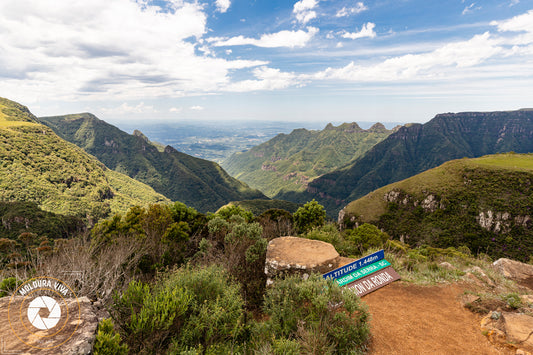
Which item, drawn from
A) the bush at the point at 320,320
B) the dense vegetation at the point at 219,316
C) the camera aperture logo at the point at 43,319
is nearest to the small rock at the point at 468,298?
the dense vegetation at the point at 219,316

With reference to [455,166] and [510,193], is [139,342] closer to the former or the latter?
[510,193]

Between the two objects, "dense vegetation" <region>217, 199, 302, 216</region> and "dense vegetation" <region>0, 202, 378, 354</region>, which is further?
"dense vegetation" <region>217, 199, 302, 216</region>

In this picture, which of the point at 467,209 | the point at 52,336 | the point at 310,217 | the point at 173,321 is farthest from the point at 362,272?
the point at 467,209

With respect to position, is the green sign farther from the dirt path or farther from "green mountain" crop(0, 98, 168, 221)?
"green mountain" crop(0, 98, 168, 221)

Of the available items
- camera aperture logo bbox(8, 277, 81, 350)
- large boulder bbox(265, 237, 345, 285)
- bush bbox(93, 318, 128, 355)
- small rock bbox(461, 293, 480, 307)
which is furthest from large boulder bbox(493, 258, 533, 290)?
camera aperture logo bbox(8, 277, 81, 350)

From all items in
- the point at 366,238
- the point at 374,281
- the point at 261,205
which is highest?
the point at 374,281

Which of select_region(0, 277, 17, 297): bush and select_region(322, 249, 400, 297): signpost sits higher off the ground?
select_region(0, 277, 17, 297): bush

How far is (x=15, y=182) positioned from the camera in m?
89.9

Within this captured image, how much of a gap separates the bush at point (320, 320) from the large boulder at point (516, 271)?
10.7 meters

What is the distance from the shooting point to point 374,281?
9469 mm

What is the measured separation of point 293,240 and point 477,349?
754 centimetres

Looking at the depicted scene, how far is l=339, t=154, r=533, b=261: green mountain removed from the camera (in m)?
66.0

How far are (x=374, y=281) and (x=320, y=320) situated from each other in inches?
191

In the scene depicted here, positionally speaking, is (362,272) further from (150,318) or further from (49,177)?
(49,177)
